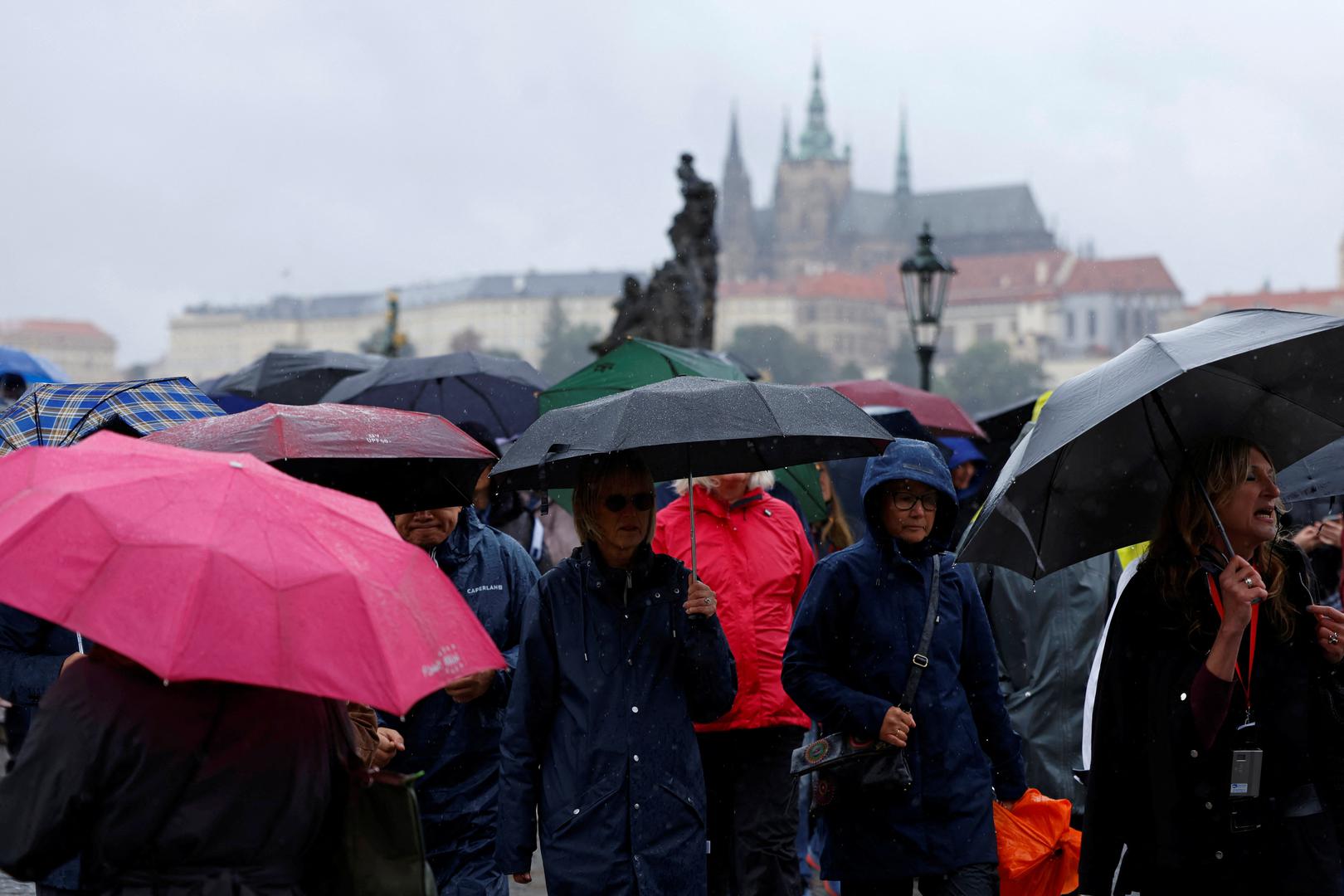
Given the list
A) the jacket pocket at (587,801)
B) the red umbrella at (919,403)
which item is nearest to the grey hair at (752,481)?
the jacket pocket at (587,801)

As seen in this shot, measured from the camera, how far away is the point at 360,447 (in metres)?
3.96

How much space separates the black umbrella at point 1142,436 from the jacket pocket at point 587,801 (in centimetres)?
95

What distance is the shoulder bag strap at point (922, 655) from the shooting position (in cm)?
416

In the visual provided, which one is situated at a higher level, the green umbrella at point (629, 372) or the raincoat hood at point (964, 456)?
the green umbrella at point (629, 372)

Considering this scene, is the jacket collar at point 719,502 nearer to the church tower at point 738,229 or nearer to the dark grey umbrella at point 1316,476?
the dark grey umbrella at point 1316,476

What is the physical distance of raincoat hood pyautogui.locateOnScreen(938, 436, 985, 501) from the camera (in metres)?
7.98

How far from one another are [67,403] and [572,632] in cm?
162

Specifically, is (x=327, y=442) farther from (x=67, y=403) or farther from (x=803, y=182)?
(x=803, y=182)

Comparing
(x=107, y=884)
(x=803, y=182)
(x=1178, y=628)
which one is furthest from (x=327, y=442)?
(x=803, y=182)

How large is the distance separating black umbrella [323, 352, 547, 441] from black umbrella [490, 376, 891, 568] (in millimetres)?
3819

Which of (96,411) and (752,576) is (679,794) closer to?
(752,576)

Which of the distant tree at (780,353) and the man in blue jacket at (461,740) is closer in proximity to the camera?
the man in blue jacket at (461,740)

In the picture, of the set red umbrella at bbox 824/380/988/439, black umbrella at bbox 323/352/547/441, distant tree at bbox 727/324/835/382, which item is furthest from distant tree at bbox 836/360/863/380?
black umbrella at bbox 323/352/547/441

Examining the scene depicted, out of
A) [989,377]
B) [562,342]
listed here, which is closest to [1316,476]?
[989,377]
